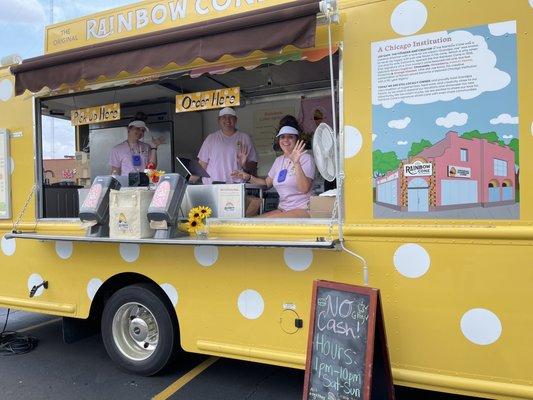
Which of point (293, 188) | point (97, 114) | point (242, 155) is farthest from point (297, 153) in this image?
point (97, 114)

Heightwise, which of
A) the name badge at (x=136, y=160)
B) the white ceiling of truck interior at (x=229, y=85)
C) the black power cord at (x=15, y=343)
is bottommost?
the black power cord at (x=15, y=343)

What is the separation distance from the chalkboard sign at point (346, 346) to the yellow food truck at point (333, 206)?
7.9 inches

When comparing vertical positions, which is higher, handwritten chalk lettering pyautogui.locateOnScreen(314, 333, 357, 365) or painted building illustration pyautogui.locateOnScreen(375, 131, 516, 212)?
painted building illustration pyautogui.locateOnScreen(375, 131, 516, 212)

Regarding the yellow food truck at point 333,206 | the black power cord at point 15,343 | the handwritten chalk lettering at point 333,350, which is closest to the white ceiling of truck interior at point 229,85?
the yellow food truck at point 333,206

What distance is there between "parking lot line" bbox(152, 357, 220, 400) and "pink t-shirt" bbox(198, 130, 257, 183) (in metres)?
1.83

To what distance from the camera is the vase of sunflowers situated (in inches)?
143

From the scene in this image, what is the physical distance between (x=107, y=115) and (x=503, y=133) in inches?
132

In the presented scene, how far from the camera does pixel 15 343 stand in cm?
487

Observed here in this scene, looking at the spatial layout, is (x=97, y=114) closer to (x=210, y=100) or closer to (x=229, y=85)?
(x=210, y=100)

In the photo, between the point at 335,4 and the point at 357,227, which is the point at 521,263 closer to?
the point at 357,227

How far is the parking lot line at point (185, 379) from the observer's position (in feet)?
12.0

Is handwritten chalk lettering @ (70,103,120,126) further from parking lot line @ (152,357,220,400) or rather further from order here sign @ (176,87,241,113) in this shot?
parking lot line @ (152,357,220,400)

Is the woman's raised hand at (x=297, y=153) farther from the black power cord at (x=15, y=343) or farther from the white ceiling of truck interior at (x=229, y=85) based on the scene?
the black power cord at (x=15, y=343)

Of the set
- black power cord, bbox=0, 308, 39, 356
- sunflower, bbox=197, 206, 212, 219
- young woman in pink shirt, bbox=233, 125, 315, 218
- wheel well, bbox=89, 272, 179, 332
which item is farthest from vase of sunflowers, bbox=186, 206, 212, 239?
black power cord, bbox=0, 308, 39, 356
